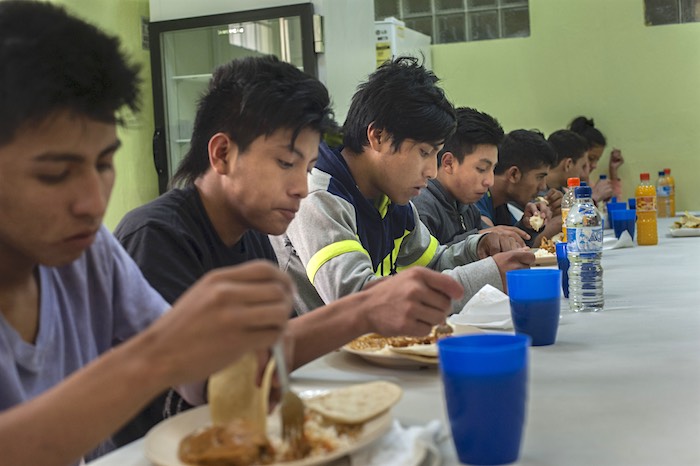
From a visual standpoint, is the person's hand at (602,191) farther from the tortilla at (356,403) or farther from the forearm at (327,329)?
the tortilla at (356,403)

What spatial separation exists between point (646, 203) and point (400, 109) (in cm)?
154

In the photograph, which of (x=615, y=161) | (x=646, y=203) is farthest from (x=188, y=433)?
(x=615, y=161)

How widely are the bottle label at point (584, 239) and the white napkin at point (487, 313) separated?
0.75ft

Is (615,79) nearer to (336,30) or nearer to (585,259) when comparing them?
(336,30)

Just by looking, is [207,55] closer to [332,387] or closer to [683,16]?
[683,16]

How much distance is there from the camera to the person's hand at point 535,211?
364cm

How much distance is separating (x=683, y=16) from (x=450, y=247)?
3.54m

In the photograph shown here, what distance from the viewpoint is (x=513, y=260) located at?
1.91 metres

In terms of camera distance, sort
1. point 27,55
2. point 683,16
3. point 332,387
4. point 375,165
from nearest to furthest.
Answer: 1. point 27,55
2. point 332,387
3. point 375,165
4. point 683,16

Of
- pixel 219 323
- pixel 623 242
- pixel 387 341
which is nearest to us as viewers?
pixel 219 323

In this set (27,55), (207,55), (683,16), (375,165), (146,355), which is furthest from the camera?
(683,16)

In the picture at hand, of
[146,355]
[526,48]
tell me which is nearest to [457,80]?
[526,48]

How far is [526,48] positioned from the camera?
5469 millimetres

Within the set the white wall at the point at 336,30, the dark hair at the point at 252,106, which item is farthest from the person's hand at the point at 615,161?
the dark hair at the point at 252,106
